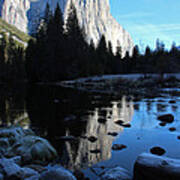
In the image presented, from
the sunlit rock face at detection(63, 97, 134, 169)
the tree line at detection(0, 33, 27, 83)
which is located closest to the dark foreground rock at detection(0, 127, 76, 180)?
the sunlit rock face at detection(63, 97, 134, 169)

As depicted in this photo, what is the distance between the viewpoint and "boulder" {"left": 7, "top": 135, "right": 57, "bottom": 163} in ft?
15.5

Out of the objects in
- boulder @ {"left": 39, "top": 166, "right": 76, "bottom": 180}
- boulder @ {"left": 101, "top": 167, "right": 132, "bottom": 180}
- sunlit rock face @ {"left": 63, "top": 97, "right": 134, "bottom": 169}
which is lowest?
sunlit rock face @ {"left": 63, "top": 97, "right": 134, "bottom": 169}

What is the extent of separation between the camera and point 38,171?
4051mm

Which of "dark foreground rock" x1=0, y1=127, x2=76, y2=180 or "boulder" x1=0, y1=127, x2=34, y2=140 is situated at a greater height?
"boulder" x1=0, y1=127, x2=34, y2=140

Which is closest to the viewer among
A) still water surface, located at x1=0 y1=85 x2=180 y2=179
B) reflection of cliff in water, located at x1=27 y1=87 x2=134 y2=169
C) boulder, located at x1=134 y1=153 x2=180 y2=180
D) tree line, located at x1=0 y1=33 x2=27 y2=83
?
boulder, located at x1=134 y1=153 x2=180 y2=180

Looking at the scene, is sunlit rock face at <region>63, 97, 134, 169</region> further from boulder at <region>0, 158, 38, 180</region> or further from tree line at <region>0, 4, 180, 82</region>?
tree line at <region>0, 4, 180, 82</region>

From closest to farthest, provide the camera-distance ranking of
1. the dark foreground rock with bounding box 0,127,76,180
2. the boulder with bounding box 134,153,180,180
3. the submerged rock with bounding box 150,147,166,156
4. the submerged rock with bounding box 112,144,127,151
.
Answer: the boulder with bounding box 134,153,180,180
the dark foreground rock with bounding box 0,127,76,180
the submerged rock with bounding box 150,147,166,156
the submerged rock with bounding box 112,144,127,151

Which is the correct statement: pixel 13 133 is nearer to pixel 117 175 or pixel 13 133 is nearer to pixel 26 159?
pixel 26 159

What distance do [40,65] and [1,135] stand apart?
43223mm

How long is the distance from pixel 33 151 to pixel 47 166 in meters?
0.56

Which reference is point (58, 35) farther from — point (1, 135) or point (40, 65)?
point (1, 135)

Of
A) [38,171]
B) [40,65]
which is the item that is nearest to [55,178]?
[38,171]

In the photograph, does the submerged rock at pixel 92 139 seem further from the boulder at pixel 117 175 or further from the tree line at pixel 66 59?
the tree line at pixel 66 59

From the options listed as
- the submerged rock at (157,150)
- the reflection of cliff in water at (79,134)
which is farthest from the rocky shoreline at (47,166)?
the submerged rock at (157,150)
